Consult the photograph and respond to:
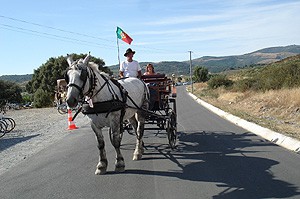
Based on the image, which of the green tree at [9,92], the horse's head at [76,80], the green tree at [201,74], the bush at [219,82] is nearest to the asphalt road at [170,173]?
the horse's head at [76,80]

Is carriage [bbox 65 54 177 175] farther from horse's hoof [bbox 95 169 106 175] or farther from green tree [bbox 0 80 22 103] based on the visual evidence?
green tree [bbox 0 80 22 103]

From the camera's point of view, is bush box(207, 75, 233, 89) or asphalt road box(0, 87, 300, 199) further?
bush box(207, 75, 233, 89)

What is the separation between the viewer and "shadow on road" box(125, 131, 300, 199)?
5.71 m

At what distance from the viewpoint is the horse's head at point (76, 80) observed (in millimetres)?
6242

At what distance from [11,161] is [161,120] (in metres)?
4.25

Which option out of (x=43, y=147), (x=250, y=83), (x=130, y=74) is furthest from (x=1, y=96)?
(x=130, y=74)

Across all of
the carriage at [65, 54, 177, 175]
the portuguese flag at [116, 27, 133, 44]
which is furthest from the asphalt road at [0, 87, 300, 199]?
the portuguese flag at [116, 27, 133, 44]

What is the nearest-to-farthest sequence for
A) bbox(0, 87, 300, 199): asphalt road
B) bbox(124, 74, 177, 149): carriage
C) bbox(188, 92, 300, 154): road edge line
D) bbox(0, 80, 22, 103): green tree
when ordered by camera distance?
bbox(0, 87, 300, 199): asphalt road → bbox(188, 92, 300, 154): road edge line → bbox(124, 74, 177, 149): carriage → bbox(0, 80, 22, 103): green tree

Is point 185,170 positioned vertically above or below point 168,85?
below

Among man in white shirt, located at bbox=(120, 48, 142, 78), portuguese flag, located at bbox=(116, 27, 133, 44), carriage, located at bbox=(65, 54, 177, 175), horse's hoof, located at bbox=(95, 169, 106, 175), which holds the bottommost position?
horse's hoof, located at bbox=(95, 169, 106, 175)

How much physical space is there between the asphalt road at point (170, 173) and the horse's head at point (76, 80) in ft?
5.33

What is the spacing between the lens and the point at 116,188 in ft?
20.4

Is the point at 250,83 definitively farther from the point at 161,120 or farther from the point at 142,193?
the point at 142,193

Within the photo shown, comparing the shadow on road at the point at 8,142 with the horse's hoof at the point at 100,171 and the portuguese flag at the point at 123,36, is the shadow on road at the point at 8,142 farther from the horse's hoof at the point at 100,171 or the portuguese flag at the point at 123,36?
the horse's hoof at the point at 100,171
